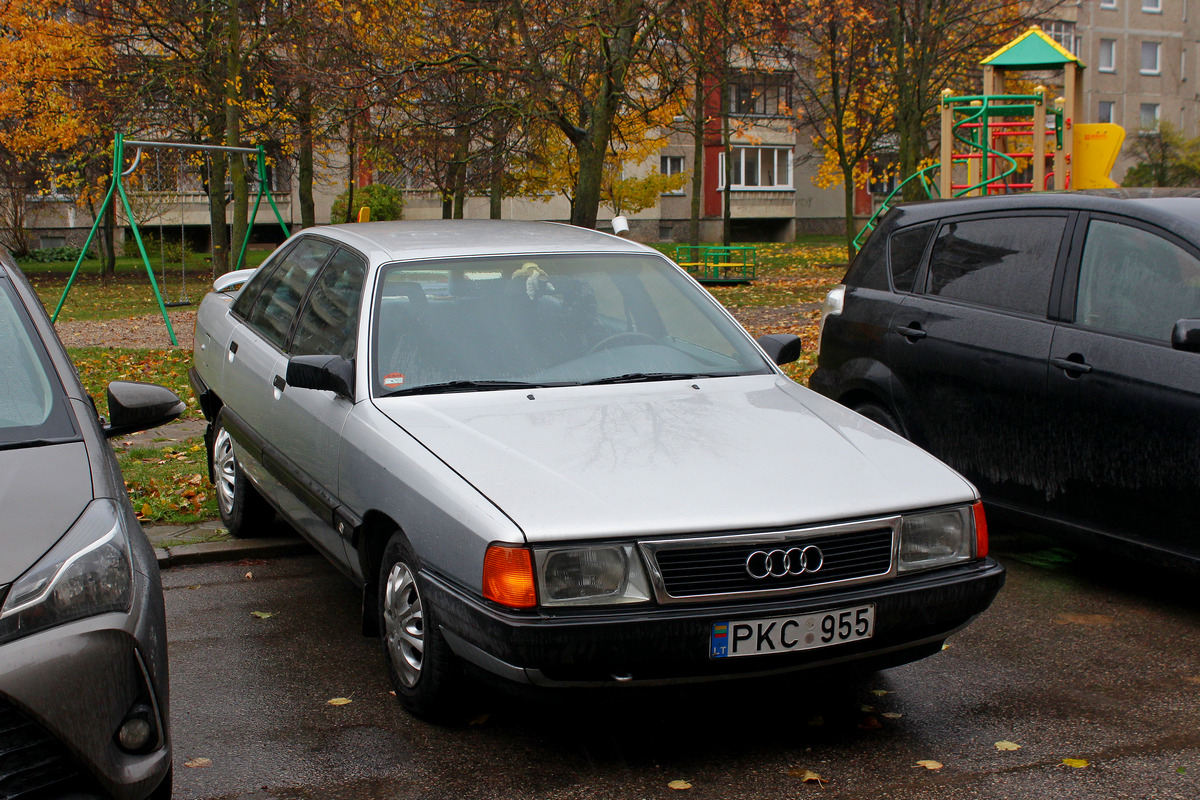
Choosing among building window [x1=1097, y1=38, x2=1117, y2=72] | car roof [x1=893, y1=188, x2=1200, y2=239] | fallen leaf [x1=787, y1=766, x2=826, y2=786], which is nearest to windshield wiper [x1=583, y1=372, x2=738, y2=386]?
fallen leaf [x1=787, y1=766, x2=826, y2=786]

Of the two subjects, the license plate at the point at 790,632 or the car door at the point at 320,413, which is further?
the car door at the point at 320,413

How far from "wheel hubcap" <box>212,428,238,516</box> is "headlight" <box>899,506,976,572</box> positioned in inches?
151

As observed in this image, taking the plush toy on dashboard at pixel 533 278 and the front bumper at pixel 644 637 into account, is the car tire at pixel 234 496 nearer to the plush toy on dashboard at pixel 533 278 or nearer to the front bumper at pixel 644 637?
the plush toy on dashboard at pixel 533 278

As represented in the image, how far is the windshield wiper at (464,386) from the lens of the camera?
14.3 ft

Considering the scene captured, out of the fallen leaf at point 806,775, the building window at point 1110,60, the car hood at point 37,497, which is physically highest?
the building window at point 1110,60

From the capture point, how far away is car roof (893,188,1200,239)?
5.07 m

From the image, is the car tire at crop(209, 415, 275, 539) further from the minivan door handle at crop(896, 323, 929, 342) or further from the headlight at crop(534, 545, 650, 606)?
the minivan door handle at crop(896, 323, 929, 342)

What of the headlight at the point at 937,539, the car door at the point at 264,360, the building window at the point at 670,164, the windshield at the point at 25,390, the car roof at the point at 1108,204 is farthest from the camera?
the building window at the point at 670,164

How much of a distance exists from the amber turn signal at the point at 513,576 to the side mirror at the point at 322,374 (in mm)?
1329

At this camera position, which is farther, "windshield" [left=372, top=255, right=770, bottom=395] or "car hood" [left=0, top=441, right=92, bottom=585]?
"windshield" [left=372, top=255, right=770, bottom=395]

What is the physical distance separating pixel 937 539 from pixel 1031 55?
16439 mm

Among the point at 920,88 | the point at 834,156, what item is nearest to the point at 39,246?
the point at 834,156

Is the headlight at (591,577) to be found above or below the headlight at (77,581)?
below

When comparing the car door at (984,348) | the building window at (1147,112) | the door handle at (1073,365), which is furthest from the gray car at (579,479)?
the building window at (1147,112)
